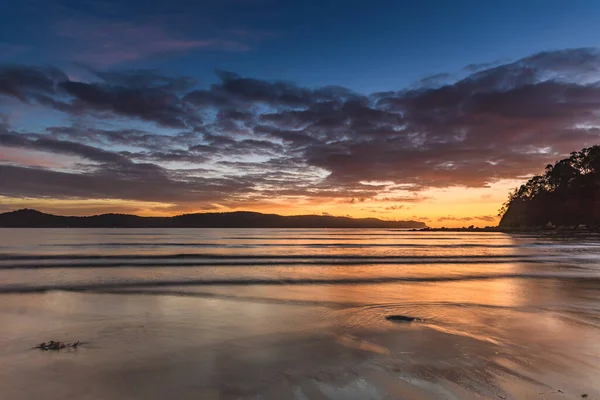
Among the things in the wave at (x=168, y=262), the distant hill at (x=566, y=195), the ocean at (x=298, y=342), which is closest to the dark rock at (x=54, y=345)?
the ocean at (x=298, y=342)

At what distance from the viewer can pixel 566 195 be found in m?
128

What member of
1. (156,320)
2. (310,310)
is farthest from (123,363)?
(310,310)

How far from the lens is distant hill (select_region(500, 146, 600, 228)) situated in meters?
121

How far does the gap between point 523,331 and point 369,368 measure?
4.74 meters

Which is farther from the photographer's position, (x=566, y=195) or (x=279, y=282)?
Result: (x=566, y=195)

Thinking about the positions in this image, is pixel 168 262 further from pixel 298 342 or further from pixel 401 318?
pixel 298 342

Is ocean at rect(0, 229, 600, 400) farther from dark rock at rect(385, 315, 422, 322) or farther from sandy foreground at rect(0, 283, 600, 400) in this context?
dark rock at rect(385, 315, 422, 322)

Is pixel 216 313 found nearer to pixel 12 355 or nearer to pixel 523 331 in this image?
pixel 12 355

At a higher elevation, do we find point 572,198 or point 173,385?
point 572,198

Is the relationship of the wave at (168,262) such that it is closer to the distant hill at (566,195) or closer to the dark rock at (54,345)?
the dark rock at (54,345)

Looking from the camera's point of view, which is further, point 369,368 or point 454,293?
point 454,293

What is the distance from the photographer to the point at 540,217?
13775 cm

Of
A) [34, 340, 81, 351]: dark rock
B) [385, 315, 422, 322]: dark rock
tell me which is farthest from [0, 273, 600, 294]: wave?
[34, 340, 81, 351]: dark rock

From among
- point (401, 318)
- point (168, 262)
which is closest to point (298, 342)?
point (401, 318)
